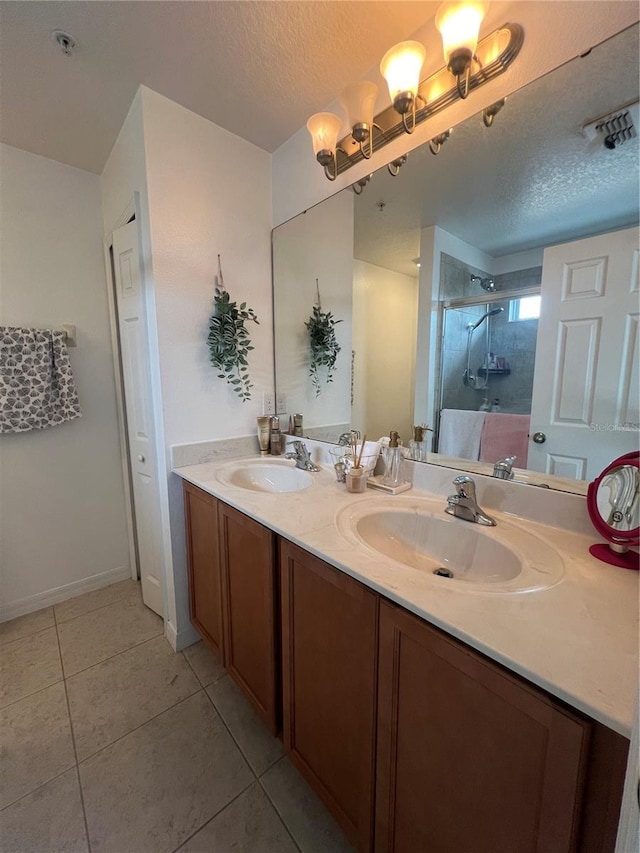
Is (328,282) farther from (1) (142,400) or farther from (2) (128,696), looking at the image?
(2) (128,696)

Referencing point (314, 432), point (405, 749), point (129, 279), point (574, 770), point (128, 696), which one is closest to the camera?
point (574, 770)

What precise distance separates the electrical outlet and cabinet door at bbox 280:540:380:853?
39.8 inches

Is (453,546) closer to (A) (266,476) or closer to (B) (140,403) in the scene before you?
(A) (266,476)

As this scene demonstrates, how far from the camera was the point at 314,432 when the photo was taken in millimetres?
1780

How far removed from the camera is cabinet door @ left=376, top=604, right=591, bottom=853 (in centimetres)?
50

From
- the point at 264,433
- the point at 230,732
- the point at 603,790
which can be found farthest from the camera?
the point at 264,433

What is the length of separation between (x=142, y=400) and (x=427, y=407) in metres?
1.34

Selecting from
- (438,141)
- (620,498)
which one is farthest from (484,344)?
(438,141)

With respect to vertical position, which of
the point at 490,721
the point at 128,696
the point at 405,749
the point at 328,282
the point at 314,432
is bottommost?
the point at 128,696

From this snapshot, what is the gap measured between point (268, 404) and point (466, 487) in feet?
3.86

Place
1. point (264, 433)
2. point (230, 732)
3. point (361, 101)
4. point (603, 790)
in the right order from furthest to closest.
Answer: point (264, 433) → point (230, 732) → point (361, 101) → point (603, 790)

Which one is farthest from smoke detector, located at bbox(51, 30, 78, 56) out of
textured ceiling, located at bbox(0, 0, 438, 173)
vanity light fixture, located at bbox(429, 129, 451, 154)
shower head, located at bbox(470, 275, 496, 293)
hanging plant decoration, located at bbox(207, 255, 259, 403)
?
shower head, located at bbox(470, 275, 496, 293)

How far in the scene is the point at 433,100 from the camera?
3.50ft

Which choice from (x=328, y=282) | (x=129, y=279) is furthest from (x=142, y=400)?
(x=328, y=282)
